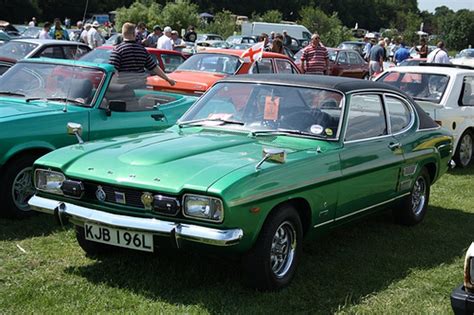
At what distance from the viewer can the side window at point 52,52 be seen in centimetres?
1307

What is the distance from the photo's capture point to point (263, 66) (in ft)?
42.3

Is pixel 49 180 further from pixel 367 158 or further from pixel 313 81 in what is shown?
pixel 367 158

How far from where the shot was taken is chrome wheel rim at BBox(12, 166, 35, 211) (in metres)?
6.25

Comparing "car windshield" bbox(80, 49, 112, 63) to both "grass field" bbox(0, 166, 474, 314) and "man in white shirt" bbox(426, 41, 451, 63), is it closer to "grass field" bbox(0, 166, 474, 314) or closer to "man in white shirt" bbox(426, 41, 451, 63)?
"man in white shirt" bbox(426, 41, 451, 63)

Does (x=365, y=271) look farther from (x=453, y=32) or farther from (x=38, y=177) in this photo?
(x=453, y=32)

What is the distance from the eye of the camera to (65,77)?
279 inches

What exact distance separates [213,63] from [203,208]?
878cm

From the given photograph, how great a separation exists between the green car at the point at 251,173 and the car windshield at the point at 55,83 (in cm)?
154

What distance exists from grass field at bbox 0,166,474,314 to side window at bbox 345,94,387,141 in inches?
40.8

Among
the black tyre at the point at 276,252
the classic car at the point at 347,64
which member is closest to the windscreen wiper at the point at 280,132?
the black tyre at the point at 276,252

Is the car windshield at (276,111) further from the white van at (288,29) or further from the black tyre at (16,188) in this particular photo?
the white van at (288,29)

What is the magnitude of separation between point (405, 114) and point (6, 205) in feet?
13.1

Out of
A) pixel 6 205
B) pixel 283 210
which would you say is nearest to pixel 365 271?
pixel 283 210

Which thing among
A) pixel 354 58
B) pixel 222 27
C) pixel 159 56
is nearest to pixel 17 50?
pixel 159 56
